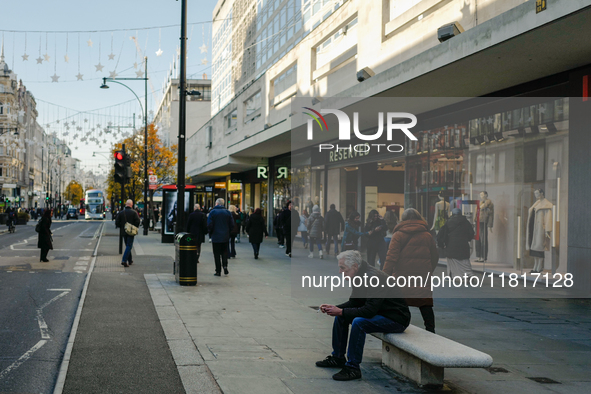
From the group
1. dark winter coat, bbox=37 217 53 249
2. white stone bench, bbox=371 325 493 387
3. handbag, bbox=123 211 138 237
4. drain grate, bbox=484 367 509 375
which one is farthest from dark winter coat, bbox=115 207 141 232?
drain grate, bbox=484 367 509 375

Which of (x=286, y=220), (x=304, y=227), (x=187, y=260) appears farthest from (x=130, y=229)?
(x=304, y=227)

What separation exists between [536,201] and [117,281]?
352 inches

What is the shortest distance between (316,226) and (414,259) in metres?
12.3

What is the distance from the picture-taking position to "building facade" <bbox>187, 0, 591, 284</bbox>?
1007 centimetres

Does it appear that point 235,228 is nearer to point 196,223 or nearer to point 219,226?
point 196,223

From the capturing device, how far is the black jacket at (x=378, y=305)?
5.50 metres

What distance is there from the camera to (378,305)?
5.51 metres

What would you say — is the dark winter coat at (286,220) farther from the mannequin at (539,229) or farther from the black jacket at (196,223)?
the mannequin at (539,229)

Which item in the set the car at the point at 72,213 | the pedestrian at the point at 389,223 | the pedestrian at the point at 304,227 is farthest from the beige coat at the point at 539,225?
the car at the point at 72,213

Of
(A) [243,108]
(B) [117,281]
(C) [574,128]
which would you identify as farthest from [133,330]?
(A) [243,108]

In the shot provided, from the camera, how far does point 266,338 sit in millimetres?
7070

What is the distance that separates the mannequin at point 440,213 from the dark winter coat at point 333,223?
4.59 metres

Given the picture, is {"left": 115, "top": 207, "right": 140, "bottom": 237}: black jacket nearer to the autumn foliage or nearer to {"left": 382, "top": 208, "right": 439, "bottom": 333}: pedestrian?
{"left": 382, "top": 208, "right": 439, "bottom": 333}: pedestrian

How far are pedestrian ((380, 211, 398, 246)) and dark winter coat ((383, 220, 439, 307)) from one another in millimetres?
7605
